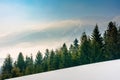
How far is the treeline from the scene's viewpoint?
6.41 ft

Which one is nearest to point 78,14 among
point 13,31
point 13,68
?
point 13,31

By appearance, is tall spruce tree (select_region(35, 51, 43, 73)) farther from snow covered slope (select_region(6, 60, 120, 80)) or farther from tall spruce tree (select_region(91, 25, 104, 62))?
tall spruce tree (select_region(91, 25, 104, 62))

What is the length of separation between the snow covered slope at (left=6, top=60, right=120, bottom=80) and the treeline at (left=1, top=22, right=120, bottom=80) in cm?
4

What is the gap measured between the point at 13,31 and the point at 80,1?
0.78 metres

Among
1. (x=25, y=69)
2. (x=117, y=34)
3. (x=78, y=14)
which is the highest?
(x=78, y=14)

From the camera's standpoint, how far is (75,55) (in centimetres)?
228

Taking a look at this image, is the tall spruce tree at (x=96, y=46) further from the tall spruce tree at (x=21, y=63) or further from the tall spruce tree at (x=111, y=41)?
the tall spruce tree at (x=21, y=63)

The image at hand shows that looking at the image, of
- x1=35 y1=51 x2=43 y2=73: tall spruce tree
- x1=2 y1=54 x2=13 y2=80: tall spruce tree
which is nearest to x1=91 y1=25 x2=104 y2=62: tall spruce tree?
x1=35 y1=51 x2=43 y2=73: tall spruce tree

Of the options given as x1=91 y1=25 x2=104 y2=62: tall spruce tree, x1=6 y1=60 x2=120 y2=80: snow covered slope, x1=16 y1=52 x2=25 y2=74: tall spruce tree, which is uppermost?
x1=91 y1=25 x2=104 y2=62: tall spruce tree

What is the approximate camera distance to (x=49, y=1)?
2.17m

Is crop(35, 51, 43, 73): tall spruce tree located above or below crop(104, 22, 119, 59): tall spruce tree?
below

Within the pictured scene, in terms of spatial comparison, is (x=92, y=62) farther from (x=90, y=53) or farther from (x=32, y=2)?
(x=32, y=2)

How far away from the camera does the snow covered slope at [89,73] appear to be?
2156mm

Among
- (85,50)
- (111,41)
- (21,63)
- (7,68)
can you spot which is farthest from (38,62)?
(111,41)
